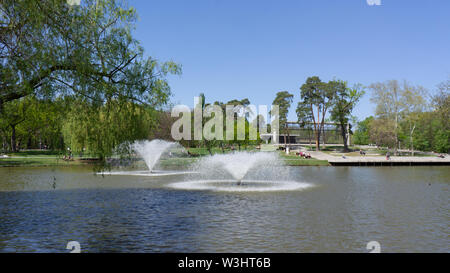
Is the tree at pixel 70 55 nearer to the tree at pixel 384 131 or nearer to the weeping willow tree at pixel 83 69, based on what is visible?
the weeping willow tree at pixel 83 69

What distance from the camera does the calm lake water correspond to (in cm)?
1270

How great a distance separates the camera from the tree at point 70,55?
1333 cm

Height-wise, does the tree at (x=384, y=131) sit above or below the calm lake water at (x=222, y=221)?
above

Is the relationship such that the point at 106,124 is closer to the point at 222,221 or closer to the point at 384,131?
the point at 222,221

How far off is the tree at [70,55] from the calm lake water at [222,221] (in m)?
4.77

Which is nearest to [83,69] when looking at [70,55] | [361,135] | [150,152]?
[70,55]

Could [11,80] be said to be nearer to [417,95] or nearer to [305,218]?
[305,218]

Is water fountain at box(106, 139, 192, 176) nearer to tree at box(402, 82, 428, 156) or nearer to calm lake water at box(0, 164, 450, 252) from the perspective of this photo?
calm lake water at box(0, 164, 450, 252)

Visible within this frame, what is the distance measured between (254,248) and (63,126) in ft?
28.3

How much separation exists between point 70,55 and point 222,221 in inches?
325

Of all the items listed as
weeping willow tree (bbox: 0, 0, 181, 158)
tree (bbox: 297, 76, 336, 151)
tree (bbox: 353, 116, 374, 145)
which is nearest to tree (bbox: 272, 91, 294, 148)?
tree (bbox: 297, 76, 336, 151)

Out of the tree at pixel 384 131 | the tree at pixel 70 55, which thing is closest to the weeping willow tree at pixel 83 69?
the tree at pixel 70 55

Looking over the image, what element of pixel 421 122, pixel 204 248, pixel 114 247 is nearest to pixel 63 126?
pixel 114 247

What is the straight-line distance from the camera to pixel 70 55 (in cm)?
1401
